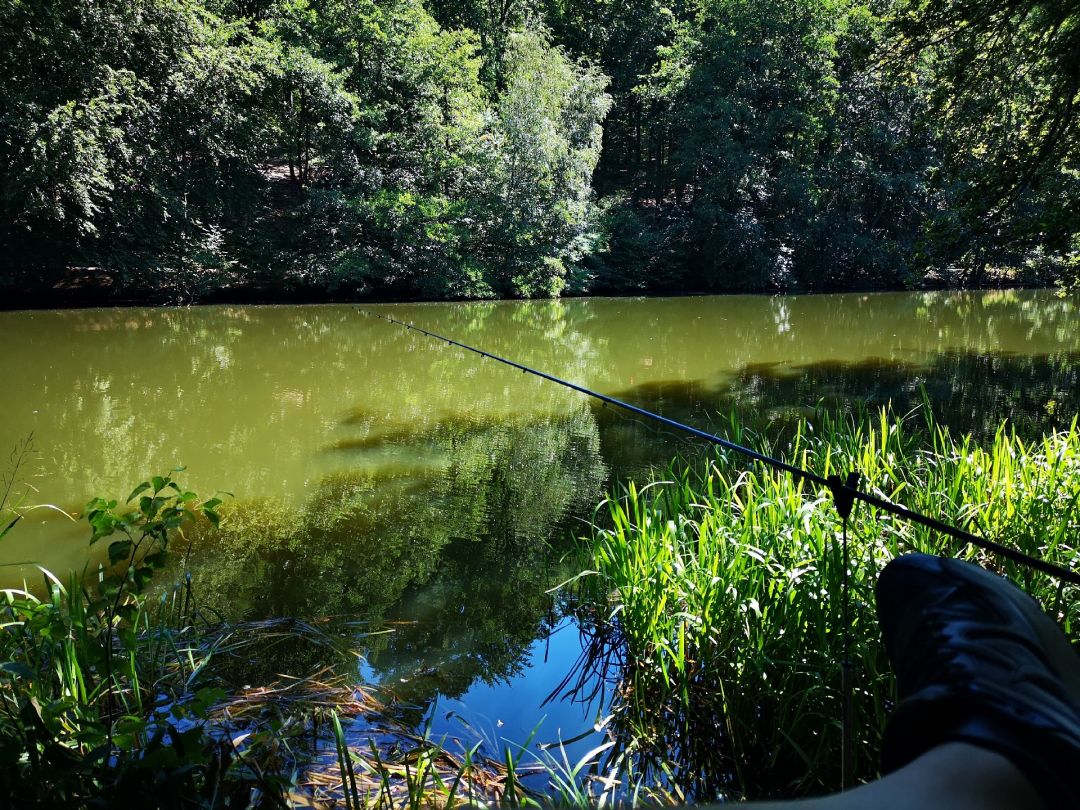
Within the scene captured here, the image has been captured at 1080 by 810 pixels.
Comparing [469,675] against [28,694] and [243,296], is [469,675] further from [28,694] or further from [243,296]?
[243,296]

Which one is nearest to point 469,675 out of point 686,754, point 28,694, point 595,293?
point 686,754

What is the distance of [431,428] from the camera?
6.47 meters

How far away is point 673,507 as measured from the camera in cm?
314

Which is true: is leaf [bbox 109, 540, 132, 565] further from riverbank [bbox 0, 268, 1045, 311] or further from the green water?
riverbank [bbox 0, 268, 1045, 311]

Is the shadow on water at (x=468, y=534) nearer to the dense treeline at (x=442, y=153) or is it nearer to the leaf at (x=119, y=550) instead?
the leaf at (x=119, y=550)

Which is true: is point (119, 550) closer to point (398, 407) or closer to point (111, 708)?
point (111, 708)

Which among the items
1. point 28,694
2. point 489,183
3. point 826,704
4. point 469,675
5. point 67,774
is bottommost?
point 469,675

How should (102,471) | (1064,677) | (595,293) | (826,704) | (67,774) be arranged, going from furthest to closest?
(595,293) < (102,471) < (826,704) < (67,774) < (1064,677)

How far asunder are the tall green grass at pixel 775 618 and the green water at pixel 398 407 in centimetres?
118

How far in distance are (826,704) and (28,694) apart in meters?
2.05

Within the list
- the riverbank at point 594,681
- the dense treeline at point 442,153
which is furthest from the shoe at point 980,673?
the dense treeline at point 442,153

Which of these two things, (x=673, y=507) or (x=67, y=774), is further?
(x=673, y=507)

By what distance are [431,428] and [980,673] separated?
5690mm

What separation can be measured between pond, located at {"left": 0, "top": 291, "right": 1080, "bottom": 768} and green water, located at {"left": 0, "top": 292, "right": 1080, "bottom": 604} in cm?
3
